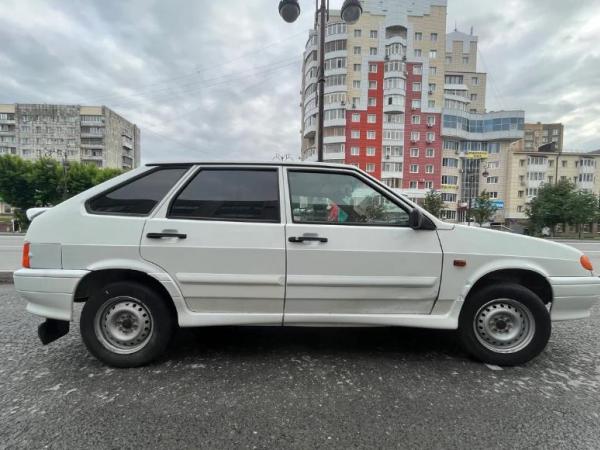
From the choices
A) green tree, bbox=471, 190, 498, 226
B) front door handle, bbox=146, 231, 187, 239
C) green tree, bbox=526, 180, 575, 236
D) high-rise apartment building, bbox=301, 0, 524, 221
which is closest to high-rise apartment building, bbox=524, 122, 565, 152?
high-rise apartment building, bbox=301, 0, 524, 221

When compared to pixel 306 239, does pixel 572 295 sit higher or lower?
lower

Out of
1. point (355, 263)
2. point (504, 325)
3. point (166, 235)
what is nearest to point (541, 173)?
point (504, 325)

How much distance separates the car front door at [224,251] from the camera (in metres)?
2.75

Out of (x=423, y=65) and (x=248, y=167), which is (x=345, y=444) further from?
(x=423, y=65)

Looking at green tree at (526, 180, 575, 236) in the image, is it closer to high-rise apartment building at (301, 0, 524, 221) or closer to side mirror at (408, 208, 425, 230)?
high-rise apartment building at (301, 0, 524, 221)

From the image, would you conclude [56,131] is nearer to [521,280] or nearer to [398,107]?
[398,107]

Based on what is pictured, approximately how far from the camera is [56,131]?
71062 millimetres

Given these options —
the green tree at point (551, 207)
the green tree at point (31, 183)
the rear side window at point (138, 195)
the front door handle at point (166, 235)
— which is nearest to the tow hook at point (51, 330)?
the rear side window at point (138, 195)

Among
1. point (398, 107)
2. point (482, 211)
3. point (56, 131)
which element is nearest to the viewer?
point (482, 211)

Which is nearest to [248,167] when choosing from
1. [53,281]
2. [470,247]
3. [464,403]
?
[53,281]

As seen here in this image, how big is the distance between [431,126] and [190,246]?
57.6 m

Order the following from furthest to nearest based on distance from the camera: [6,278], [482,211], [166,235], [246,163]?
[482,211]
[6,278]
[246,163]
[166,235]

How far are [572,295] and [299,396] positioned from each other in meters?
2.64

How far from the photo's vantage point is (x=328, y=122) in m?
50.8
